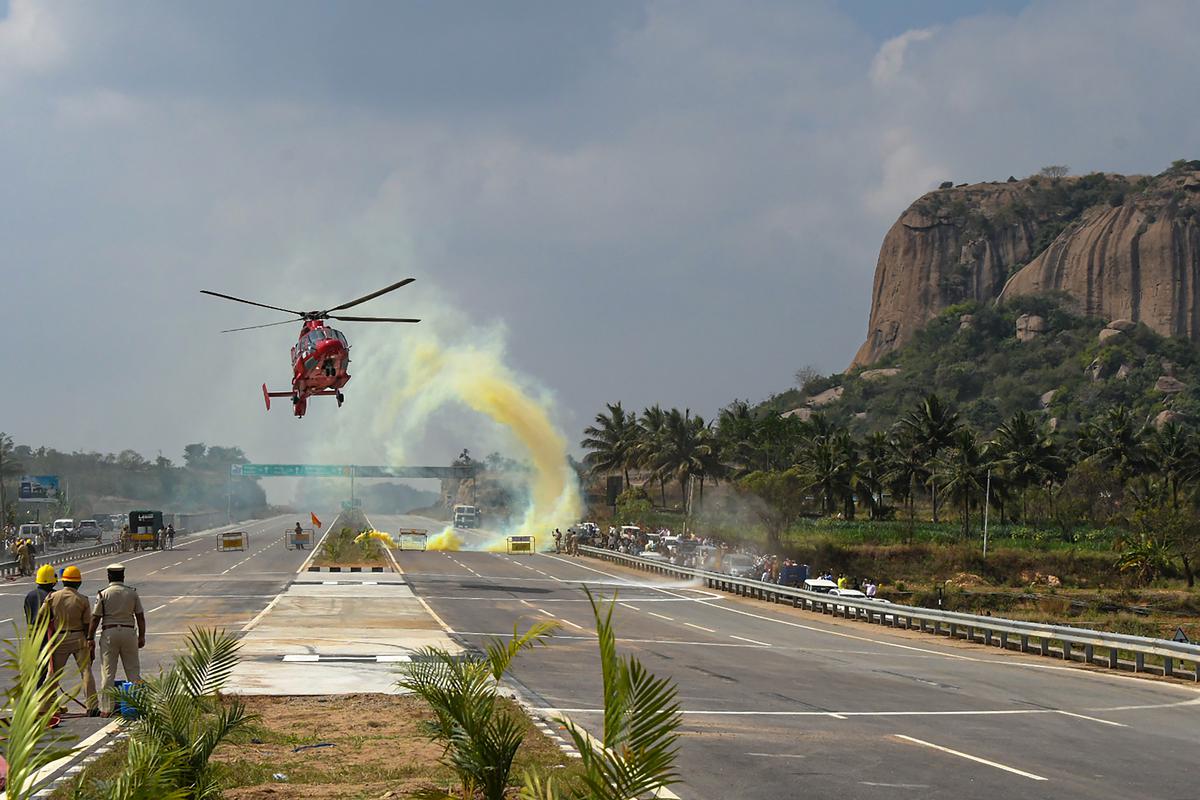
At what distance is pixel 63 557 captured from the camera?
200 feet

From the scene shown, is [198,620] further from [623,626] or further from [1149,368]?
[1149,368]

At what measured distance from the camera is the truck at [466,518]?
427ft

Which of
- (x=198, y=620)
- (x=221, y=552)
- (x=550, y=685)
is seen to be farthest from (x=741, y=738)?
(x=221, y=552)

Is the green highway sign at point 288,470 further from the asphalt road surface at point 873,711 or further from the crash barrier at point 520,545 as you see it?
the asphalt road surface at point 873,711

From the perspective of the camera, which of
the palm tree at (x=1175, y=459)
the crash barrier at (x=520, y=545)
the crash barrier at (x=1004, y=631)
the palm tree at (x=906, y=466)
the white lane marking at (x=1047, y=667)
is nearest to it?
the white lane marking at (x=1047, y=667)

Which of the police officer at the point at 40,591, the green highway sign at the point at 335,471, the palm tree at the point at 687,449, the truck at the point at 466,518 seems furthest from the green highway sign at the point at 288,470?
the police officer at the point at 40,591

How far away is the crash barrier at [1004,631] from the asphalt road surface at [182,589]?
17.3 metres

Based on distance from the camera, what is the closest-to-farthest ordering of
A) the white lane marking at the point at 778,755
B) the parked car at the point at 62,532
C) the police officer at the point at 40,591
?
the white lane marking at the point at 778,755 < the police officer at the point at 40,591 < the parked car at the point at 62,532

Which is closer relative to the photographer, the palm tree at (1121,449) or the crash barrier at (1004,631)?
the crash barrier at (1004,631)

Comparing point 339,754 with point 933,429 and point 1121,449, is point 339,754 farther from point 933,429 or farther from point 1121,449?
point 1121,449

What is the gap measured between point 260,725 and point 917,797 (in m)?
7.23

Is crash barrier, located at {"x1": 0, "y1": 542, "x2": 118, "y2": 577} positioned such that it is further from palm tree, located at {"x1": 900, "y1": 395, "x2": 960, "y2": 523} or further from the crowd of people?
palm tree, located at {"x1": 900, "y1": 395, "x2": 960, "y2": 523}

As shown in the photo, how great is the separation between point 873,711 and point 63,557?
53516 mm

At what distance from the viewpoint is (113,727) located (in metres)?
13.3
